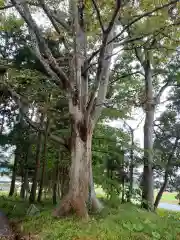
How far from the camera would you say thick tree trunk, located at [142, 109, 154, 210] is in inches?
496

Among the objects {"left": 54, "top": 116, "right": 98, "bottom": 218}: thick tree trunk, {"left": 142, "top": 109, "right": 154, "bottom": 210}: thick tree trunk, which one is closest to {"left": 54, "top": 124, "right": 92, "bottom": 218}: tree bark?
{"left": 54, "top": 116, "right": 98, "bottom": 218}: thick tree trunk

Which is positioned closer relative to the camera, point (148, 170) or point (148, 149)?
point (148, 149)

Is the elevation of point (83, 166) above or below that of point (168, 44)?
below

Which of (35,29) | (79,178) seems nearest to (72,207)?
(79,178)

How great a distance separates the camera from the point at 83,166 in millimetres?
8164

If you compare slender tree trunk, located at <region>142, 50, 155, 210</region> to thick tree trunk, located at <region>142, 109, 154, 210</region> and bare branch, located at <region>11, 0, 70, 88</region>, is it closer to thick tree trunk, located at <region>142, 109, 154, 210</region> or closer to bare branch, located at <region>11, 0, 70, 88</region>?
thick tree trunk, located at <region>142, 109, 154, 210</region>

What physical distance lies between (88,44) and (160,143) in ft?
27.9

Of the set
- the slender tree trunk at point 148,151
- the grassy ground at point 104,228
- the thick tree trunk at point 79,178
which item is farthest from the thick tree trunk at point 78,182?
the slender tree trunk at point 148,151

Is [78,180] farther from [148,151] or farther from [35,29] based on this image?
[148,151]

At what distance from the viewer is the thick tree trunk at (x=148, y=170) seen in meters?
12.6

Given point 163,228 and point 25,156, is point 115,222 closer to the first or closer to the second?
point 163,228

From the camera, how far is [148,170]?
13344 millimetres

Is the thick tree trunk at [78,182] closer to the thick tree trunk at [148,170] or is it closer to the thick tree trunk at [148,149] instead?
the thick tree trunk at [148,149]

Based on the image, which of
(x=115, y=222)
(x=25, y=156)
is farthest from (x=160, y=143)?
(x=115, y=222)
